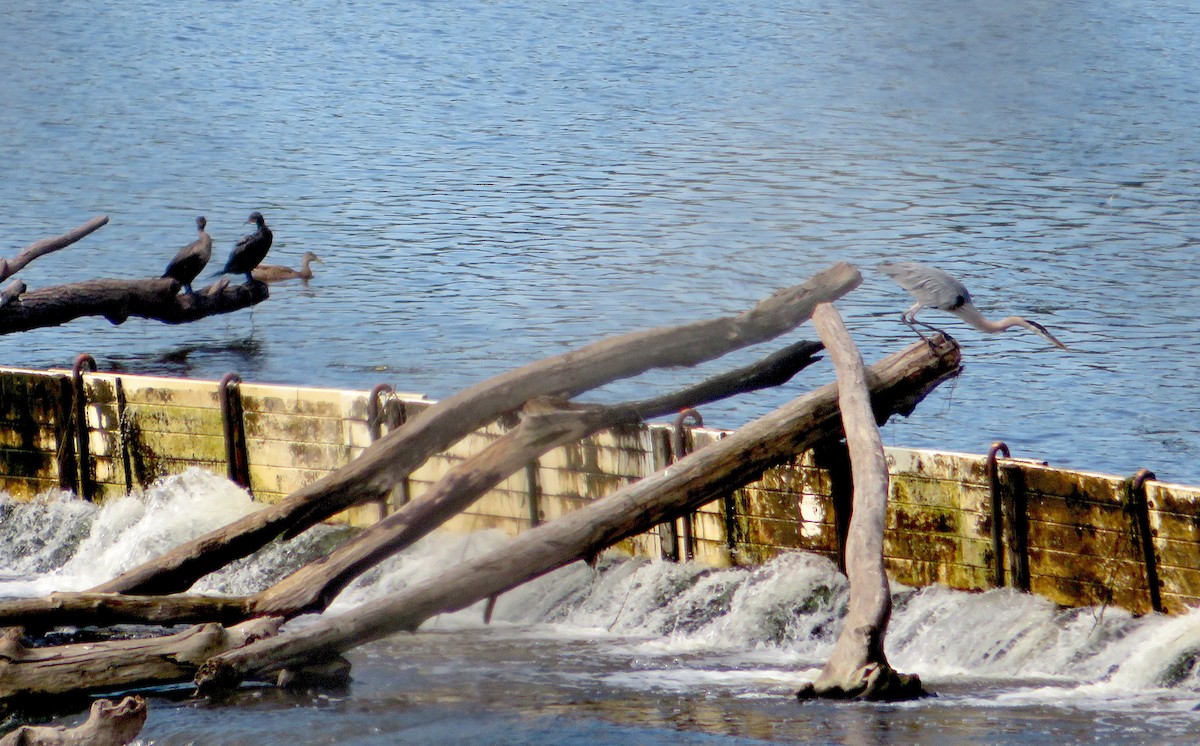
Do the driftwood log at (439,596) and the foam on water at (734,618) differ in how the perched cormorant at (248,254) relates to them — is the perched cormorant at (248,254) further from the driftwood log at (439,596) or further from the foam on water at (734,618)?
the driftwood log at (439,596)

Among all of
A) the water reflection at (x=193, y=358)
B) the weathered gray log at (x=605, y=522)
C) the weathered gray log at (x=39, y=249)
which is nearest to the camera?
the weathered gray log at (x=605, y=522)

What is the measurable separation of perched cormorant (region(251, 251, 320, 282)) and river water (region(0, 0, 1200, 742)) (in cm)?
36

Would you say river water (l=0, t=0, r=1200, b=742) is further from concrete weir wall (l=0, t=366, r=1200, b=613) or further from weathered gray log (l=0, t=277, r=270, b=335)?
weathered gray log (l=0, t=277, r=270, b=335)

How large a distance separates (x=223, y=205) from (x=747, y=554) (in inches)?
1002

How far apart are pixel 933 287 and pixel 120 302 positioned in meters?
12.3

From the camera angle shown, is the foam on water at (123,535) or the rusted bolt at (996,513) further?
the foam on water at (123,535)

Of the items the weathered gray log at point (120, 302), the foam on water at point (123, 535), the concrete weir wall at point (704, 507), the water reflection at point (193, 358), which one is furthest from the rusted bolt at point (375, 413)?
the water reflection at point (193, 358)

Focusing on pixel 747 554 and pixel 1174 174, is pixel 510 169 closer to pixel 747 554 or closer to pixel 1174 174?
pixel 1174 174

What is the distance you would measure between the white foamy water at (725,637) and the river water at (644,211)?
1.6 inches

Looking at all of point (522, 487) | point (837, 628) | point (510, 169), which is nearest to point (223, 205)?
point (510, 169)

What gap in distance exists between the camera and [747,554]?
40.0ft

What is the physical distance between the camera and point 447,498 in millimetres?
10945

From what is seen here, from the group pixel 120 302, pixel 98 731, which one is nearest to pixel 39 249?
pixel 120 302

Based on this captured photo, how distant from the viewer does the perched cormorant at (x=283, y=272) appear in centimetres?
2830
